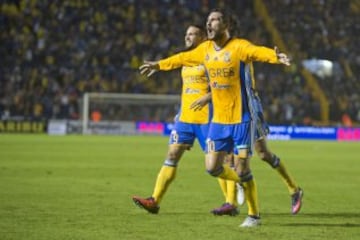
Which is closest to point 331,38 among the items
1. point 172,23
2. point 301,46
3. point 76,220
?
point 301,46

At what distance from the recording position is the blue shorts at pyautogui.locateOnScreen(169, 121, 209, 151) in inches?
408

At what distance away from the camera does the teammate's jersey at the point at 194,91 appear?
34.0 feet

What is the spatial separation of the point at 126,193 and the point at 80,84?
27.4 metres

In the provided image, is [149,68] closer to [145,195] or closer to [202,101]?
[202,101]

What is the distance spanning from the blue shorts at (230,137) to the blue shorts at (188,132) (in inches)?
47.3

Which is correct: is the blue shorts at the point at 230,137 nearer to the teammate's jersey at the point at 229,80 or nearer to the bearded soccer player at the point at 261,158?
the teammate's jersey at the point at 229,80

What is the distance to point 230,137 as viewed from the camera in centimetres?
906

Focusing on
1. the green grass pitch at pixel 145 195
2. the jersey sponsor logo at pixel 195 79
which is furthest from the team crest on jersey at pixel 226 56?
the green grass pitch at pixel 145 195

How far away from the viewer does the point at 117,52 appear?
40750 mm

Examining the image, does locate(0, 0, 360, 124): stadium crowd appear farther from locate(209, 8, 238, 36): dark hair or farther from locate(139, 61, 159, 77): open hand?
locate(209, 8, 238, 36): dark hair

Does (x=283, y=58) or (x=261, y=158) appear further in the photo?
(x=261, y=158)

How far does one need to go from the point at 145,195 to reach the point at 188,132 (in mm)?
2399

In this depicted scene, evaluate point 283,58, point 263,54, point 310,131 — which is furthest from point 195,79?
point 310,131

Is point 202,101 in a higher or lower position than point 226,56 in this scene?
lower
